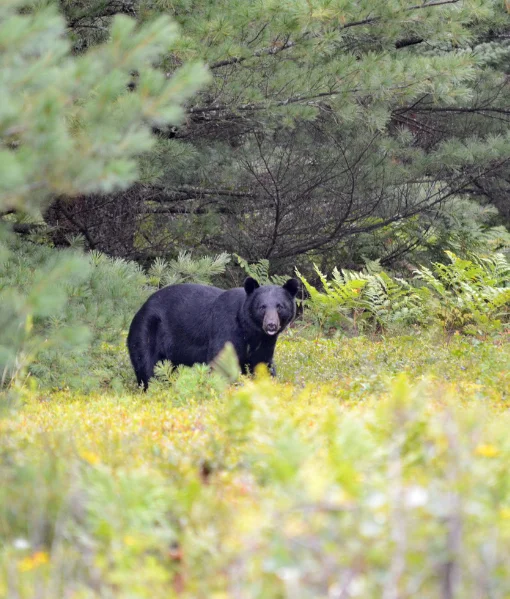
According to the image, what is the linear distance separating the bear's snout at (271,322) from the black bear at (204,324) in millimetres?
→ 110

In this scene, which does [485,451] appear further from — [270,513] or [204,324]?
[204,324]

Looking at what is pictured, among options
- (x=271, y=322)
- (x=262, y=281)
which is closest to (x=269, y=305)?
(x=271, y=322)

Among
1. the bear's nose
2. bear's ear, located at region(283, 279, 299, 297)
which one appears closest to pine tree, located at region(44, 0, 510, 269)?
bear's ear, located at region(283, 279, 299, 297)

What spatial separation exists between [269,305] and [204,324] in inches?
35.9

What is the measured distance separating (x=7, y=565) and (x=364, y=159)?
12.7 m

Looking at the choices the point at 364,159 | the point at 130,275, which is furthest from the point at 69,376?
the point at 364,159

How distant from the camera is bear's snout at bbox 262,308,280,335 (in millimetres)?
8438

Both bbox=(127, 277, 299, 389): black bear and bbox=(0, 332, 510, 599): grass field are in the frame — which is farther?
bbox=(127, 277, 299, 389): black bear

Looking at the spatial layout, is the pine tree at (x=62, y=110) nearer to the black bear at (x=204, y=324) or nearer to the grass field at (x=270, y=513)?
the grass field at (x=270, y=513)

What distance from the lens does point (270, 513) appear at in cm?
264

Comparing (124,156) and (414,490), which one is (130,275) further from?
(414,490)

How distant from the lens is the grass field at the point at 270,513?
2.54 metres

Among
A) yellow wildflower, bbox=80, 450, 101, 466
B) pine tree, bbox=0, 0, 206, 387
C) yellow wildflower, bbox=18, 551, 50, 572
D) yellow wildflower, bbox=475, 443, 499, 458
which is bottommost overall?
yellow wildflower, bbox=80, 450, 101, 466

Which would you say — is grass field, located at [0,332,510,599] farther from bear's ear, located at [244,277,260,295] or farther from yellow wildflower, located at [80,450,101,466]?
bear's ear, located at [244,277,260,295]
